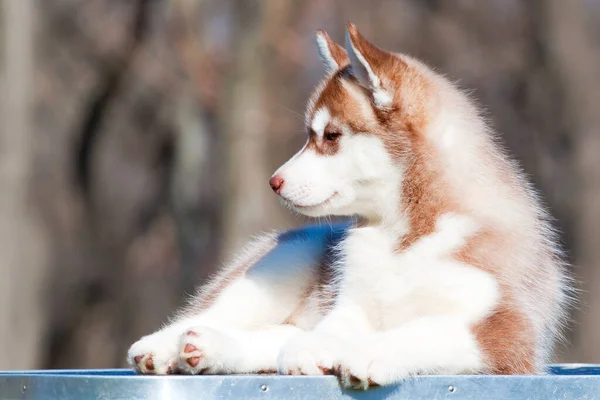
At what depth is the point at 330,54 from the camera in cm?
589

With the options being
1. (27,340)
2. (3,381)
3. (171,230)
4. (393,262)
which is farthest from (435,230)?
(171,230)

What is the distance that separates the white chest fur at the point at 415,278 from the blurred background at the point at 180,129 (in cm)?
972

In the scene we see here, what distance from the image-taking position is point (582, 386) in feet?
13.0

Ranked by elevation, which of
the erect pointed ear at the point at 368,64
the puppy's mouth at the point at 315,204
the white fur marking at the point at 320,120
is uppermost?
the erect pointed ear at the point at 368,64

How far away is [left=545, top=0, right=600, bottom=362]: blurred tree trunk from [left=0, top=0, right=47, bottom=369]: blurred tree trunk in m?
6.43

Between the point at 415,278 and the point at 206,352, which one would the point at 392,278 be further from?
the point at 206,352

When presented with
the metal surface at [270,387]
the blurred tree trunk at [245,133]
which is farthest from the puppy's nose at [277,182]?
the blurred tree trunk at [245,133]

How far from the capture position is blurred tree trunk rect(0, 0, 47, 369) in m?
14.5

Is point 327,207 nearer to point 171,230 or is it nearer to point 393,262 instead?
point 393,262

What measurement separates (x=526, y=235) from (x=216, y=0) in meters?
14.2

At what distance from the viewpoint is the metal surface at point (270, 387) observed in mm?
3711

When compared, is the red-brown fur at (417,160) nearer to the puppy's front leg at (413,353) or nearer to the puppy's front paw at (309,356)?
the puppy's front leg at (413,353)

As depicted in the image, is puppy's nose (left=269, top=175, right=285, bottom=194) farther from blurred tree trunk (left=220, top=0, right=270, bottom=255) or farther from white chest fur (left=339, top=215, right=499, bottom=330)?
blurred tree trunk (left=220, top=0, right=270, bottom=255)

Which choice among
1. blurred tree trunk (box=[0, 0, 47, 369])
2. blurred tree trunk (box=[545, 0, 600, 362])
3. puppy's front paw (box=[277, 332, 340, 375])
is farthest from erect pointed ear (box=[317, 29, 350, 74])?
blurred tree trunk (box=[545, 0, 600, 362])
